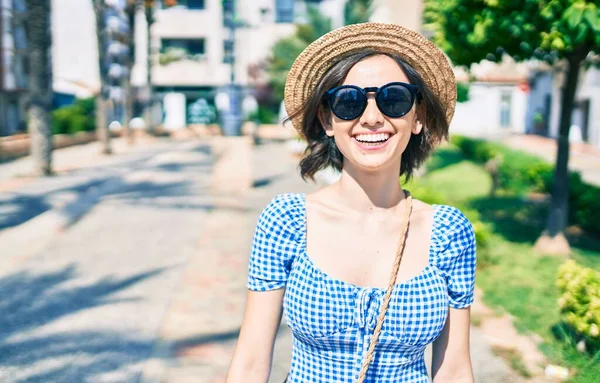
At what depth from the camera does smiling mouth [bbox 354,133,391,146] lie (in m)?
2.08

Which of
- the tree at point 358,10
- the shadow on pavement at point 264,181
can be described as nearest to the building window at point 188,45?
the tree at point 358,10

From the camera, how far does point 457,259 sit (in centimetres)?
212

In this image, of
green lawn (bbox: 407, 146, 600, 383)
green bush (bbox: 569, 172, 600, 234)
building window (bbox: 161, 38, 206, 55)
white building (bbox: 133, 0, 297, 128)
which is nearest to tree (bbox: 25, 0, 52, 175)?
green lawn (bbox: 407, 146, 600, 383)

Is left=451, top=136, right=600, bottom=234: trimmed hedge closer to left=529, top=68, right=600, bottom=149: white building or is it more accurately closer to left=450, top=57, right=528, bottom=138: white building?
left=529, top=68, right=600, bottom=149: white building

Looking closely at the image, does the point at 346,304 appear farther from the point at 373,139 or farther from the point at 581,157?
the point at 581,157

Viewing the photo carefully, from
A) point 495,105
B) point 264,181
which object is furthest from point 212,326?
point 495,105

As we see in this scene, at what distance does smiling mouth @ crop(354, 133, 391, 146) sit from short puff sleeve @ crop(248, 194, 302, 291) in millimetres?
336

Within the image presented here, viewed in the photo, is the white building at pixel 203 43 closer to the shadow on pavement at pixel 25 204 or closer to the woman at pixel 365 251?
the shadow on pavement at pixel 25 204

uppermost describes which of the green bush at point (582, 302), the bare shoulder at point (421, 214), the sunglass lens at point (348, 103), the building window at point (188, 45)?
the building window at point (188, 45)

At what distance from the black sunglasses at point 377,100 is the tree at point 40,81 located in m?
15.1

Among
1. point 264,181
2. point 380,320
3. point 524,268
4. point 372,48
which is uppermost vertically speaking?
point 372,48

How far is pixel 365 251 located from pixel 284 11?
47344 mm

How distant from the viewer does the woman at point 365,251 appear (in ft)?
6.54

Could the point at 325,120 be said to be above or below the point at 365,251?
above
